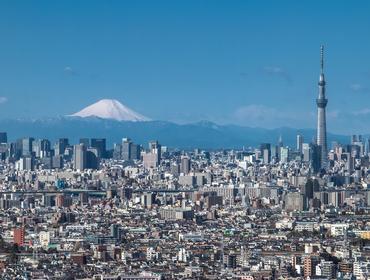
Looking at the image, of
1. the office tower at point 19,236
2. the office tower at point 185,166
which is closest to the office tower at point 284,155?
the office tower at point 185,166

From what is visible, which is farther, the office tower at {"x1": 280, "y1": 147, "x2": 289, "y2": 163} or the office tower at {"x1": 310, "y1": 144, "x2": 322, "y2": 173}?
the office tower at {"x1": 280, "y1": 147, "x2": 289, "y2": 163}

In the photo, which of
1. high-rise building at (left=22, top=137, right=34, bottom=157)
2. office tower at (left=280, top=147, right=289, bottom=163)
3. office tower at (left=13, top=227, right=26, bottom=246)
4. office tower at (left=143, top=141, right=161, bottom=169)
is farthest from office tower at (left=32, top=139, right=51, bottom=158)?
office tower at (left=13, top=227, right=26, bottom=246)

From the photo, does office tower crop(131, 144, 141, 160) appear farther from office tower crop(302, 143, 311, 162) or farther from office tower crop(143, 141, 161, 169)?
office tower crop(302, 143, 311, 162)

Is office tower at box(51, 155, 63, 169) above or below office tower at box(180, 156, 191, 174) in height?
above

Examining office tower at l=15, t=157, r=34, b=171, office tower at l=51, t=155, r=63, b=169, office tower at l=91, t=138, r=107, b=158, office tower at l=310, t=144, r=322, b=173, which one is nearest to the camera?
office tower at l=310, t=144, r=322, b=173

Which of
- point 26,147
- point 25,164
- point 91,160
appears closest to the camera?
point 25,164

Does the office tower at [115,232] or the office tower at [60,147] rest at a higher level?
the office tower at [60,147]

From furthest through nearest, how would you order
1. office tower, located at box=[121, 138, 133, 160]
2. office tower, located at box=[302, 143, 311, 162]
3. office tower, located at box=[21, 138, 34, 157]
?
office tower, located at box=[121, 138, 133, 160] → office tower, located at box=[21, 138, 34, 157] → office tower, located at box=[302, 143, 311, 162]

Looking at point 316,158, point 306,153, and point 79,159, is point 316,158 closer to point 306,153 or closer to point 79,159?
point 306,153

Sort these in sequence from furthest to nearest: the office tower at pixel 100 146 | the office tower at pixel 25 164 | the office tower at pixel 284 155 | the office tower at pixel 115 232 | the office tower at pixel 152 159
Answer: the office tower at pixel 100 146 < the office tower at pixel 284 155 < the office tower at pixel 152 159 < the office tower at pixel 25 164 < the office tower at pixel 115 232

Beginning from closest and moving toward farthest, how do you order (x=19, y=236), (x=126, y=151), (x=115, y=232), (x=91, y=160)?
(x=19, y=236) → (x=115, y=232) → (x=91, y=160) → (x=126, y=151)

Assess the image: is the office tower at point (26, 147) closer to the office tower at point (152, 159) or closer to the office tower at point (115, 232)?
the office tower at point (152, 159)

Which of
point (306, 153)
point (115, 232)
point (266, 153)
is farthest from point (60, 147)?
point (115, 232)
